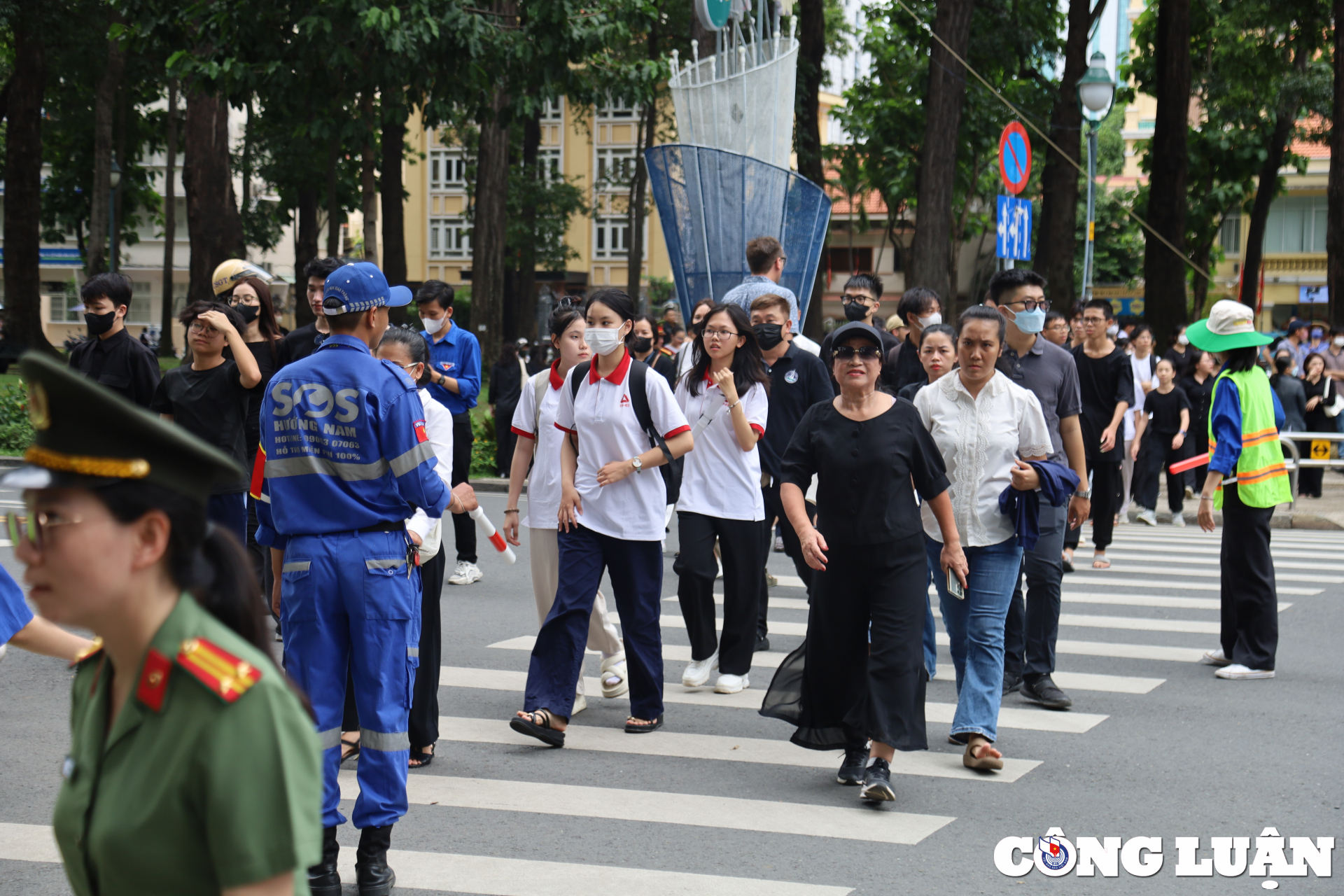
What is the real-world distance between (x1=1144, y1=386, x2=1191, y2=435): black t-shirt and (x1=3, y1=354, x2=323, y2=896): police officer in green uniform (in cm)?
1378

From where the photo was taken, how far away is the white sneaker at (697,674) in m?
7.29

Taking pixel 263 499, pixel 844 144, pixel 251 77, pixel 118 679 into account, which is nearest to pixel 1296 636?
pixel 263 499

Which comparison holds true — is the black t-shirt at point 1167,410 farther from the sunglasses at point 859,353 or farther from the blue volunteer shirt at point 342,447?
the blue volunteer shirt at point 342,447

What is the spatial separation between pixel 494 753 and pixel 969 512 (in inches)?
90.4

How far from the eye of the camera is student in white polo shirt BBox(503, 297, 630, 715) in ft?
22.0

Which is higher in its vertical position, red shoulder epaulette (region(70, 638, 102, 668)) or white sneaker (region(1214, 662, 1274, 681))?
red shoulder epaulette (region(70, 638, 102, 668))

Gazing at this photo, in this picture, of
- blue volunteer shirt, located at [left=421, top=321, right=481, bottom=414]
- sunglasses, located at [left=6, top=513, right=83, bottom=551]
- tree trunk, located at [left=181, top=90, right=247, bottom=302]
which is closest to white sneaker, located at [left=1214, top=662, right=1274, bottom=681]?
blue volunteer shirt, located at [left=421, top=321, right=481, bottom=414]

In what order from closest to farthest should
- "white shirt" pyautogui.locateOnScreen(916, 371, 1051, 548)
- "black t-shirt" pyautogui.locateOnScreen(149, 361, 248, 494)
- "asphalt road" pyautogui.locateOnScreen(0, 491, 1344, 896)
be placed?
"asphalt road" pyautogui.locateOnScreen(0, 491, 1344, 896), "white shirt" pyautogui.locateOnScreen(916, 371, 1051, 548), "black t-shirt" pyautogui.locateOnScreen(149, 361, 248, 494)

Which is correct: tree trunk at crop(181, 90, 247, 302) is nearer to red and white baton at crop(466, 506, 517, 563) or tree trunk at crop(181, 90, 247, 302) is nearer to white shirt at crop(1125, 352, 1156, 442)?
white shirt at crop(1125, 352, 1156, 442)

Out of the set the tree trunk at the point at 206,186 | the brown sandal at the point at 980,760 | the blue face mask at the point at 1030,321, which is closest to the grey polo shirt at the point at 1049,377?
the blue face mask at the point at 1030,321

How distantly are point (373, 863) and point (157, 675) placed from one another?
2644 millimetres

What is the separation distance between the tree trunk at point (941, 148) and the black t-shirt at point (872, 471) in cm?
1319

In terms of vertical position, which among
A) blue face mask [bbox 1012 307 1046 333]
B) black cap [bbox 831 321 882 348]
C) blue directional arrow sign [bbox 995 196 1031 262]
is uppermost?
blue directional arrow sign [bbox 995 196 1031 262]

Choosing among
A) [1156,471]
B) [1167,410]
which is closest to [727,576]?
[1167,410]
